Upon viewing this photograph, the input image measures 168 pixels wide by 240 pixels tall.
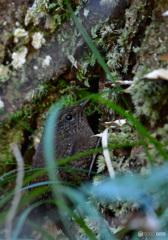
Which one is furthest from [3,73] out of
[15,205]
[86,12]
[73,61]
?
[15,205]

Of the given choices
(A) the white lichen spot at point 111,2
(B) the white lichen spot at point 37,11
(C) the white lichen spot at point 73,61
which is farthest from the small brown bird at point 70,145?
(B) the white lichen spot at point 37,11

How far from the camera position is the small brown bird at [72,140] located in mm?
2488

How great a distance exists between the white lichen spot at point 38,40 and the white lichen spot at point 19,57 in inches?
5.4

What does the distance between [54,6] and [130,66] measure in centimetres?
121

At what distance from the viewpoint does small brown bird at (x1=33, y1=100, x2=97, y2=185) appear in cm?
249

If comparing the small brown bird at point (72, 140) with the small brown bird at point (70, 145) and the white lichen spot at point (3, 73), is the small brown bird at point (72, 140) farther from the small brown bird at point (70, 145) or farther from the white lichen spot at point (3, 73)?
the white lichen spot at point (3, 73)

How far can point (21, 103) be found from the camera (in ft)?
10.1

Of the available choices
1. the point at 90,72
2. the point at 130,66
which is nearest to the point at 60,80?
the point at 90,72

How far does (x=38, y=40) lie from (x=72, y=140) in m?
1.17

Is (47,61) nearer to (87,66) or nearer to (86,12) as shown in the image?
(87,66)

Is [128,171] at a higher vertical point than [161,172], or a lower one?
lower

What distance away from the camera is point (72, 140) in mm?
2762

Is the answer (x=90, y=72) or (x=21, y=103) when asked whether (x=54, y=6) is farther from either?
(x=21, y=103)

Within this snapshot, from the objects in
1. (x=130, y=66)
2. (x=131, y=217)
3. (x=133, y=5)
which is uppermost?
(x=133, y=5)
